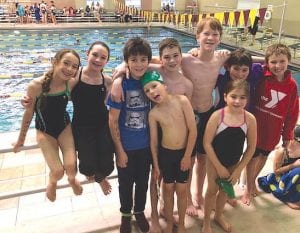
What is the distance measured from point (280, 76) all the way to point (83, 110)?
1477 mm

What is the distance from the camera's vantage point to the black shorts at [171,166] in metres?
1.99

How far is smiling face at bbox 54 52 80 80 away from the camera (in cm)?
185

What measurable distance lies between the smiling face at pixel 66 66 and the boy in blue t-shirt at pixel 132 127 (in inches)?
12.0

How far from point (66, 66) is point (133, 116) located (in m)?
0.53

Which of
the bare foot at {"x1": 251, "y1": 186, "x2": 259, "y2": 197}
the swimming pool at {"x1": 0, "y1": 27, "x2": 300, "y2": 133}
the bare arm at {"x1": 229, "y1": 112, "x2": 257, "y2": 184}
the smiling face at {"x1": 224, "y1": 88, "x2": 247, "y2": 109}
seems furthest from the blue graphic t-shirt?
the swimming pool at {"x1": 0, "y1": 27, "x2": 300, "y2": 133}

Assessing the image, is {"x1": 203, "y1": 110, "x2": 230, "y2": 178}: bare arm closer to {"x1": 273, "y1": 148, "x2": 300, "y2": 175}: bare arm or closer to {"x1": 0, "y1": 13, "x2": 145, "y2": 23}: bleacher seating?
{"x1": 273, "y1": 148, "x2": 300, "y2": 175}: bare arm

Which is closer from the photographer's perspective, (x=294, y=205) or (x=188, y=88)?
(x=188, y=88)

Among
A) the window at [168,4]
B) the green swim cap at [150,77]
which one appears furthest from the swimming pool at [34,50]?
the window at [168,4]

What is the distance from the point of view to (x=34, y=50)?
11.1 m

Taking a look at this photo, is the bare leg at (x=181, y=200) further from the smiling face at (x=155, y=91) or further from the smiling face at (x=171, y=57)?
the smiling face at (x=171, y=57)

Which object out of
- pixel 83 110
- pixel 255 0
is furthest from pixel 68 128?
pixel 255 0

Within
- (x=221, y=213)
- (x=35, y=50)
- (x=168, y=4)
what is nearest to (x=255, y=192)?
(x=221, y=213)

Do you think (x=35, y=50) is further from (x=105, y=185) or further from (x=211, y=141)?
(x=211, y=141)

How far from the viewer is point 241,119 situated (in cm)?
202
